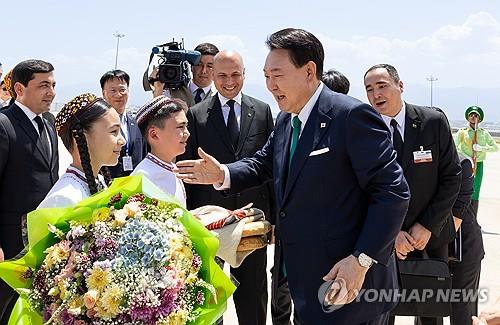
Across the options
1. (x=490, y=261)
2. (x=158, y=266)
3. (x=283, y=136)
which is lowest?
(x=490, y=261)

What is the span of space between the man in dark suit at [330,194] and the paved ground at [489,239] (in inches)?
97.8

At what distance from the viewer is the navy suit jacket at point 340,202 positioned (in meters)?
2.57

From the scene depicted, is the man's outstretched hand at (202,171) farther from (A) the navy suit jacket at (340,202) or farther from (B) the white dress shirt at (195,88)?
(B) the white dress shirt at (195,88)

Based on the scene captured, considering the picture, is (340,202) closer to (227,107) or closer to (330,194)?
(330,194)

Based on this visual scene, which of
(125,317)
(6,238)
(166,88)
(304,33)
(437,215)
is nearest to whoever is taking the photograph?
(125,317)

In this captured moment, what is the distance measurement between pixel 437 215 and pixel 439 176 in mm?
270

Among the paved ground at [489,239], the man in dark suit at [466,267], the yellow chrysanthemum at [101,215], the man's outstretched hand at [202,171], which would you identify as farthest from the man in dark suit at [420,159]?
the yellow chrysanthemum at [101,215]

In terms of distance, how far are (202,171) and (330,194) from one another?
2.86 ft

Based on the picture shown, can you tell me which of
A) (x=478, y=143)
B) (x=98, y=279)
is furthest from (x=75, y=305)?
(x=478, y=143)

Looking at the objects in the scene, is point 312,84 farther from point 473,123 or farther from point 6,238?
point 473,123

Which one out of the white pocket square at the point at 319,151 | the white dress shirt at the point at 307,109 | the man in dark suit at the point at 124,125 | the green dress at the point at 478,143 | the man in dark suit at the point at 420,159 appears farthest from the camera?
the green dress at the point at 478,143

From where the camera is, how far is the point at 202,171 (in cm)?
326

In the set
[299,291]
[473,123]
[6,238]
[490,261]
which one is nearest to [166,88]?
[6,238]

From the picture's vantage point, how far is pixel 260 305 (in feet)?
14.4
